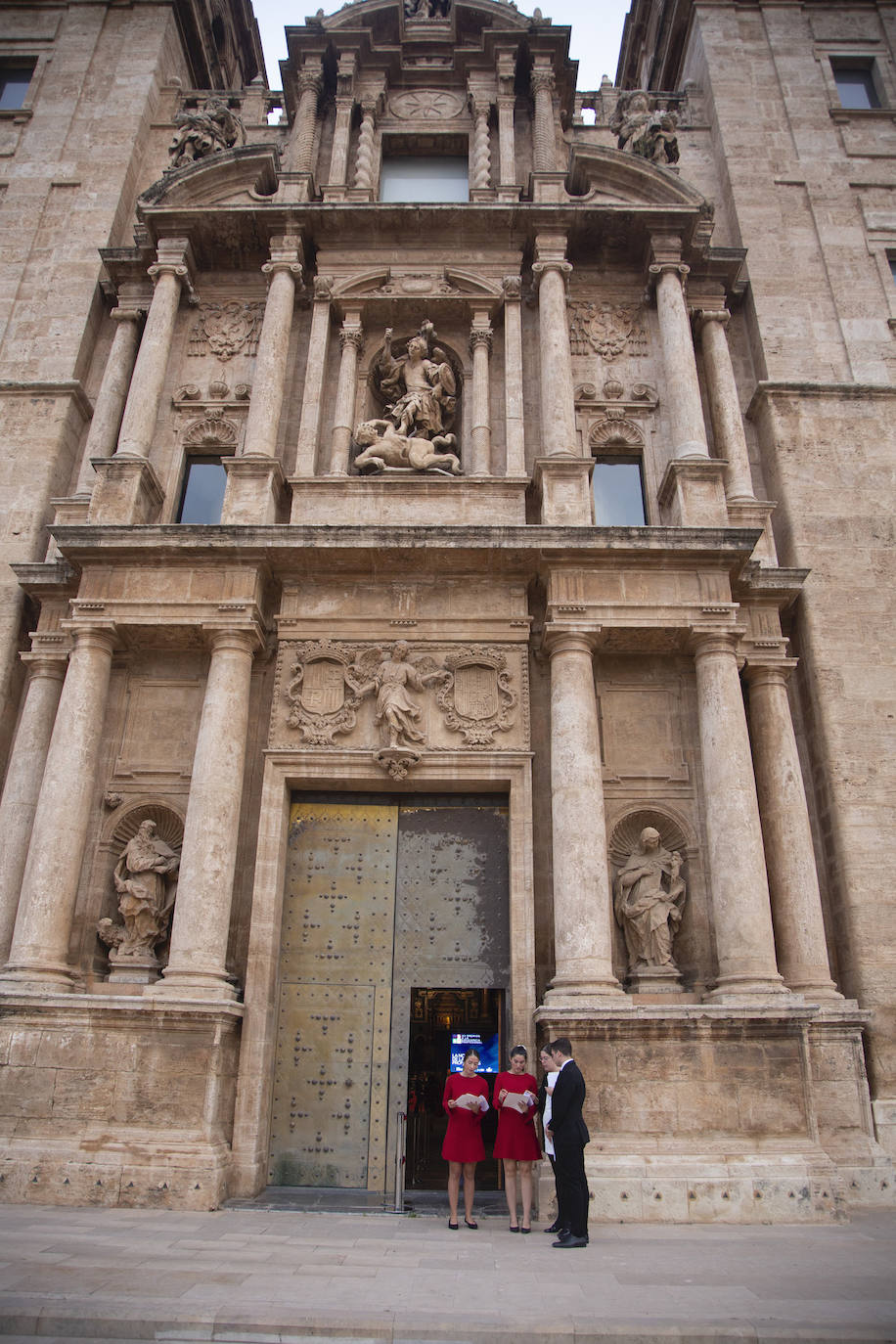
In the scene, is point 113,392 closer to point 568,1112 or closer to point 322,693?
point 322,693

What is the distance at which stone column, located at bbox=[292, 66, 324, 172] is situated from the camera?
1698cm

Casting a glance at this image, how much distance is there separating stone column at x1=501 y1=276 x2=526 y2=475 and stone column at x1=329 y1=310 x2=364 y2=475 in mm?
2373

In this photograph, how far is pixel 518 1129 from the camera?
867 centimetres

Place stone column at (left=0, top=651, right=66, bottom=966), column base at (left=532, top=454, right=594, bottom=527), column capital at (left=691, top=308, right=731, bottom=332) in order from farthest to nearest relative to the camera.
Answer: column capital at (left=691, top=308, right=731, bottom=332) → column base at (left=532, top=454, right=594, bottom=527) → stone column at (left=0, top=651, right=66, bottom=966)

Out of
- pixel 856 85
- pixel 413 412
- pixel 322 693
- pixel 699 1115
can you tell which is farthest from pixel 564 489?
pixel 856 85

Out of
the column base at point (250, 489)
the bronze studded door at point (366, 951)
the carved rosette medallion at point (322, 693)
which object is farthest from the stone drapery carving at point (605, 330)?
the bronze studded door at point (366, 951)

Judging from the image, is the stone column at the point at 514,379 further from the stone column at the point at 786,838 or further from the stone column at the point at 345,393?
the stone column at the point at 786,838

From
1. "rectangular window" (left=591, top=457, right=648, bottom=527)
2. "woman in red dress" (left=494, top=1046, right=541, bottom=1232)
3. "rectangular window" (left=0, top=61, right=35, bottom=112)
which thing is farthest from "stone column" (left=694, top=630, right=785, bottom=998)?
"rectangular window" (left=0, top=61, right=35, bottom=112)

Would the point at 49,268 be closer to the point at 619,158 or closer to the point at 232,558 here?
the point at 232,558

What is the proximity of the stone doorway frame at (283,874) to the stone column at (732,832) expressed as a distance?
2.19 m

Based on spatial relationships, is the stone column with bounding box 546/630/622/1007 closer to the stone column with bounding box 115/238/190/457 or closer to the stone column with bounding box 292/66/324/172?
the stone column with bounding box 115/238/190/457

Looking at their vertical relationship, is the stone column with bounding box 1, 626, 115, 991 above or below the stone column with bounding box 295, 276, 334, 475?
below

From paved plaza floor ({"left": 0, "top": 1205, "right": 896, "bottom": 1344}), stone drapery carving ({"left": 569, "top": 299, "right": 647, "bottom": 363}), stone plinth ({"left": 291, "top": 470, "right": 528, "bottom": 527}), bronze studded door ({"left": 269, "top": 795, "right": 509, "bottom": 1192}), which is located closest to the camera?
paved plaza floor ({"left": 0, "top": 1205, "right": 896, "bottom": 1344})

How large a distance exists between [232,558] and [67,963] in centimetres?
537
